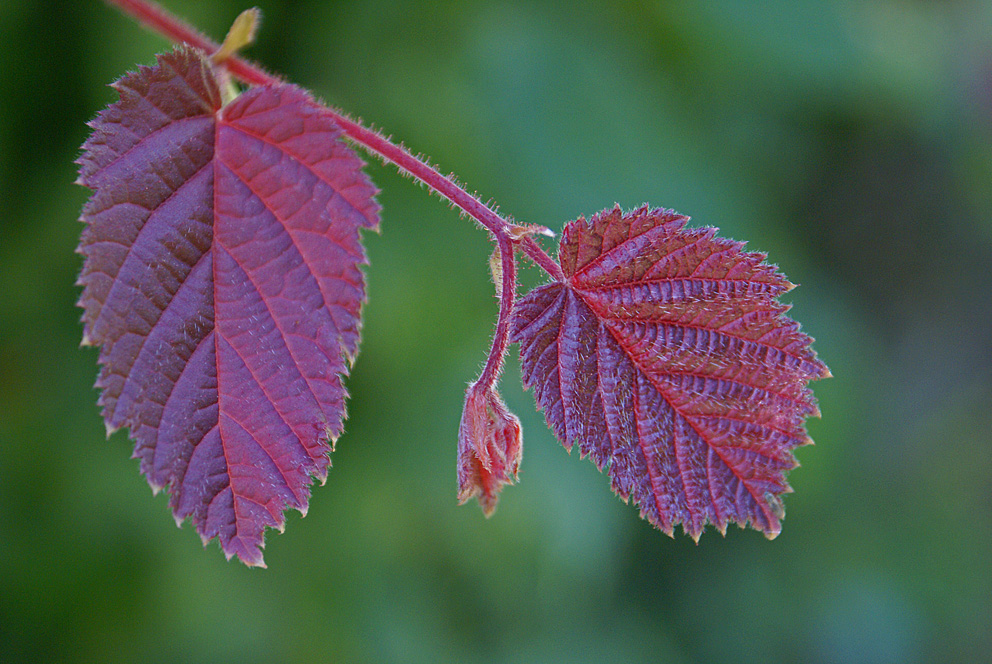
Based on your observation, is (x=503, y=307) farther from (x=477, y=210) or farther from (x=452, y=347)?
(x=452, y=347)

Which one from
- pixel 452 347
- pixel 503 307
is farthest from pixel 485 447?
pixel 452 347

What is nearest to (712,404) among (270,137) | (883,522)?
(270,137)

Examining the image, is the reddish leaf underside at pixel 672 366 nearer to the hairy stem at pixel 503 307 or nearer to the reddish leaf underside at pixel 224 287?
the hairy stem at pixel 503 307

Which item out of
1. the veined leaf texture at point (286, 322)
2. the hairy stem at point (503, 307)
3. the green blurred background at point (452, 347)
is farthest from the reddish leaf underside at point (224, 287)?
the green blurred background at point (452, 347)

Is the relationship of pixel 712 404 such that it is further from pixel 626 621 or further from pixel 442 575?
pixel 626 621

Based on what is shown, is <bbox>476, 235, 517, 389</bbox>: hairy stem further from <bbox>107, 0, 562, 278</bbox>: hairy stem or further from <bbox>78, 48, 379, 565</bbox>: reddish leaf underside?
<bbox>78, 48, 379, 565</bbox>: reddish leaf underside

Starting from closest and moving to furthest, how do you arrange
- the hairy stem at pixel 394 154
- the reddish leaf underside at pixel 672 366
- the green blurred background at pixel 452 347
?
1. the hairy stem at pixel 394 154
2. the reddish leaf underside at pixel 672 366
3. the green blurred background at pixel 452 347
